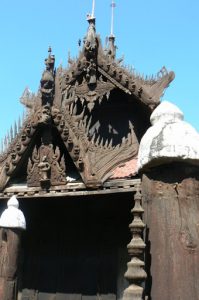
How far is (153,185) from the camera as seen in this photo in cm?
172

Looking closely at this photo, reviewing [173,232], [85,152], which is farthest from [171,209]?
[85,152]

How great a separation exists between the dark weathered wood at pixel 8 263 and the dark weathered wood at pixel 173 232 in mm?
3098

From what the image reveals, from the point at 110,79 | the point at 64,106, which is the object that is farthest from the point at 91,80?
the point at 64,106

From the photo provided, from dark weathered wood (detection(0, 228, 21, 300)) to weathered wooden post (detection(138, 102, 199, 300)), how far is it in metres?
3.09

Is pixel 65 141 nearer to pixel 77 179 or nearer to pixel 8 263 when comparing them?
pixel 77 179

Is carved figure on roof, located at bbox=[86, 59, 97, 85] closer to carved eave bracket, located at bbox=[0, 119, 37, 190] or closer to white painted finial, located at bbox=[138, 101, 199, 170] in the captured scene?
carved eave bracket, located at bbox=[0, 119, 37, 190]

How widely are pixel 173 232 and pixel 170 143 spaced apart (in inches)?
13.9

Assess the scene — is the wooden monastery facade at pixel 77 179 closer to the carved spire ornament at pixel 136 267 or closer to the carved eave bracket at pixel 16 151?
the carved eave bracket at pixel 16 151

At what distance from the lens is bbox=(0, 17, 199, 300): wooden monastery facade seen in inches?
257

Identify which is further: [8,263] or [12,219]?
[8,263]

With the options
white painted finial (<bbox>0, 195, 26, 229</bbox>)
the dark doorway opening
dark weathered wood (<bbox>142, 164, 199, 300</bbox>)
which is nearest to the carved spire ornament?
dark weathered wood (<bbox>142, 164, 199, 300</bbox>)

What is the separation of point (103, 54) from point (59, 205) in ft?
10.8

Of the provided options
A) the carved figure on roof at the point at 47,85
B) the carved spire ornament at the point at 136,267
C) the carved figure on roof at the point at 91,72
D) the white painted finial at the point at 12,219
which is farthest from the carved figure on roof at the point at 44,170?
the carved spire ornament at the point at 136,267

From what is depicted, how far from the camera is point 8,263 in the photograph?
4.70m
